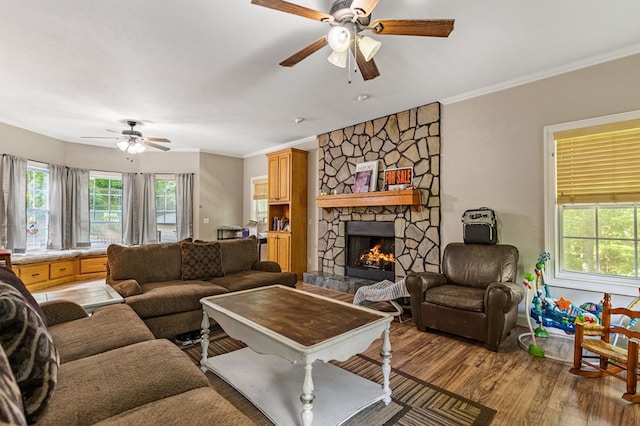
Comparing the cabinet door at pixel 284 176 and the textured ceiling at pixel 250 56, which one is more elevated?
the textured ceiling at pixel 250 56

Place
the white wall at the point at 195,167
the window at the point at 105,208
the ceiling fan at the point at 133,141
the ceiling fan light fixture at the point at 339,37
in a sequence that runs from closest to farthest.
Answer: the ceiling fan light fixture at the point at 339,37, the ceiling fan at the point at 133,141, the white wall at the point at 195,167, the window at the point at 105,208

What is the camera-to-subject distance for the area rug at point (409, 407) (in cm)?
191

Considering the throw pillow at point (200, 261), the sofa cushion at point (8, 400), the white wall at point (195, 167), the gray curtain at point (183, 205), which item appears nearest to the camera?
the sofa cushion at point (8, 400)

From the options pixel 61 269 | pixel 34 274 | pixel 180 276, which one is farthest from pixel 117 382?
pixel 61 269

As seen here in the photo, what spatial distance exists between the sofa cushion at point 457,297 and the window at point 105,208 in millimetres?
6639

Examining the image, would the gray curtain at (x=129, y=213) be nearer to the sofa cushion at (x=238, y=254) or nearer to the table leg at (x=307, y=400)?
the sofa cushion at (x=238, y=254)

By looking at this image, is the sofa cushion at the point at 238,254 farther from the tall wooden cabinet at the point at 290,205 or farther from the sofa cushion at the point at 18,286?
the sofa cushion at the point at 18,286

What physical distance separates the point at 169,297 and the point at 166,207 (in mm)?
4758

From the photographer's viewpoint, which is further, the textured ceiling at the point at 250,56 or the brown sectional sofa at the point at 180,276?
the brown sectional sofa at the point at 180,276

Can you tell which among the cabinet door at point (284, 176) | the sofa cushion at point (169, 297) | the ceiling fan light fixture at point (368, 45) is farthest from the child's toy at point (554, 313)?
the cabinet door at point (284, 176)

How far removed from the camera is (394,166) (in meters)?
4.75

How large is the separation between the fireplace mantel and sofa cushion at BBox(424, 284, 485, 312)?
1.33 m

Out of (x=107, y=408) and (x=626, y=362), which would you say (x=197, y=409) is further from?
(x=626, y=362)

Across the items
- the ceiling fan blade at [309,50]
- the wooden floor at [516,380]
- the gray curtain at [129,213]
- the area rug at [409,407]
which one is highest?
the ceiling fan blade at [309,50]
